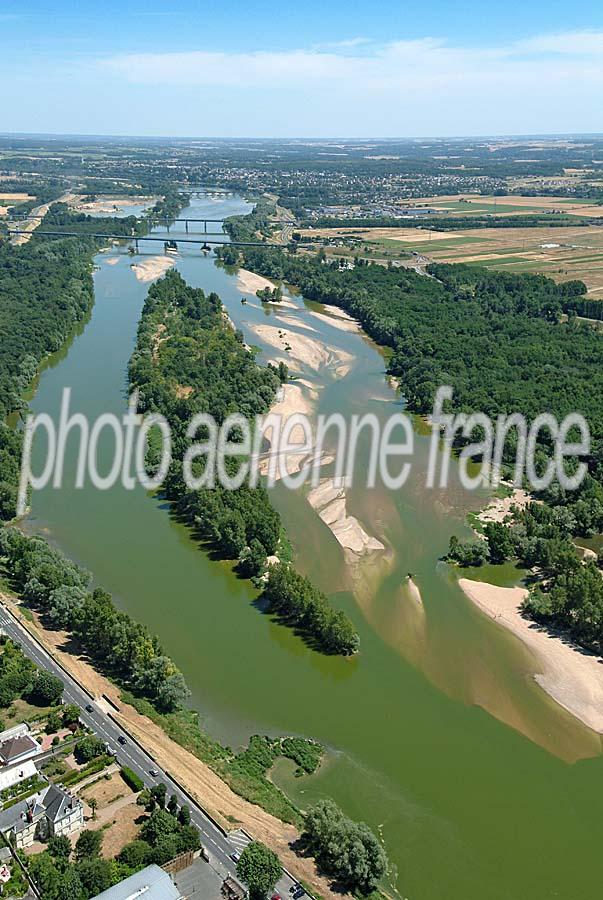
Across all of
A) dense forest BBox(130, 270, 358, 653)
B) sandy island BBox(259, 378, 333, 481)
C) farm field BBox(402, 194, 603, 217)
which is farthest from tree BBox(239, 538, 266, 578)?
farm field BBox(402, 194, 603, 217)

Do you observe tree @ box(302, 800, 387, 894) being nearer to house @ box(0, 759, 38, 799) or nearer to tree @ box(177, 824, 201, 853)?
tree @ box(177, 824, 201, 853)

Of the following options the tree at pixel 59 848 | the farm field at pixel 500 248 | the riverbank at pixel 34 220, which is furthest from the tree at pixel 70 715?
the riverbank at pixel 34 220

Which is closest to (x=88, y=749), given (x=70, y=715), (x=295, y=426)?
(x=70, y=715)

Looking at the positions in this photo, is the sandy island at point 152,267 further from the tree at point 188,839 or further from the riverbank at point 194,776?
the tree at point 188,839

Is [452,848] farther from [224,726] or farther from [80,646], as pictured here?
[80,646]

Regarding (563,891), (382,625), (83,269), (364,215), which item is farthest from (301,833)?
(364,215)

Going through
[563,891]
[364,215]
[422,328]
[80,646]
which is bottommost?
[563,891]

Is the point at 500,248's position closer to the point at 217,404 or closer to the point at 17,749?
the point at 217,404
